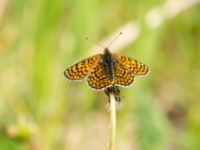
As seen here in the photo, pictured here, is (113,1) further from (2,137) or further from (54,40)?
(2,137)

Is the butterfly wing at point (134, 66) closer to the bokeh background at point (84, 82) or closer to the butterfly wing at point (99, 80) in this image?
the butterfly wing at point (99, 80)

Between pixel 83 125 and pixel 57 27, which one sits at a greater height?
pixel 57 27

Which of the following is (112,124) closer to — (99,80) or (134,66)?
(99,80)

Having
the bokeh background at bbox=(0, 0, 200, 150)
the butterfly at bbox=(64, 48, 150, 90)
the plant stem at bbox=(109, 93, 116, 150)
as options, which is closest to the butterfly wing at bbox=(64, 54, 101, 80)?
the butterfly at bbox=(64, 48, 150, 90)

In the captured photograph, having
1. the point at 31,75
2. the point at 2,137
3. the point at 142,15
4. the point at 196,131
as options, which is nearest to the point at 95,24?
the point at 142,15

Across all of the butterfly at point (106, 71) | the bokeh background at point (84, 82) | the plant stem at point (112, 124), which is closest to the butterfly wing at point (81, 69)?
the butterfly at point (106, 71)

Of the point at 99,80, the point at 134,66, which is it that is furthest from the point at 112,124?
the point at 134,66

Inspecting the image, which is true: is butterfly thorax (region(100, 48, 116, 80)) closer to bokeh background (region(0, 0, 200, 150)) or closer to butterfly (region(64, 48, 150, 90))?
butterfly (region(64, 48, 150, 90))
